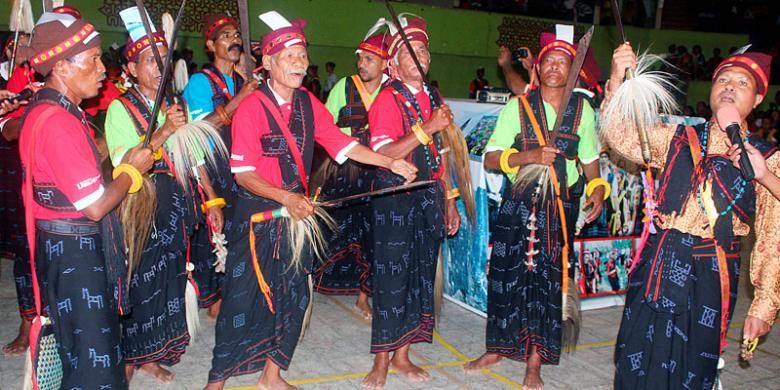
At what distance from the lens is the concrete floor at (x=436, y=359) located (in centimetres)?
407

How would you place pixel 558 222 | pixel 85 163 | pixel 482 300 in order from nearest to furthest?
pixel 85 163 < pixel 558 222 < pixel 482 300

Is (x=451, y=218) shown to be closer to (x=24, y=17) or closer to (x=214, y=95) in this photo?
(x=214, y=95)

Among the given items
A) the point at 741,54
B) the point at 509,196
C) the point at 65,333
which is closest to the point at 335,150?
the point at 509,196

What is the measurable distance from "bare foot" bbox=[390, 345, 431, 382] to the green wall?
8338mm

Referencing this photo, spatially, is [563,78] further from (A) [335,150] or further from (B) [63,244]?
(B) [63,244]

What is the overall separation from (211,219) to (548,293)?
1942 millimetres

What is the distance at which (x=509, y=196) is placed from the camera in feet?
13.3

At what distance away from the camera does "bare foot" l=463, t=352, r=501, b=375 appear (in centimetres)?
426

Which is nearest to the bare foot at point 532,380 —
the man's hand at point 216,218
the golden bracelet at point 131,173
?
the man's hand at point 216,218

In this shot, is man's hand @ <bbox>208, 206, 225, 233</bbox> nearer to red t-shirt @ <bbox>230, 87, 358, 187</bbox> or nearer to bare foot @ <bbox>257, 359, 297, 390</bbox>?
red t-shirt @ <bbox>230, 87, 358, 187</bbox>

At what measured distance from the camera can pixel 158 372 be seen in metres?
3.97

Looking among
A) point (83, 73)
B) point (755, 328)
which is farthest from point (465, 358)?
point (83, 73)

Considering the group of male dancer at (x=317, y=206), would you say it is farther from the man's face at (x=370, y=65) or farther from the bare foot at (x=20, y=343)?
the man's face at (x=370, y=65)

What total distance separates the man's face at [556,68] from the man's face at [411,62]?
661 millimetres
